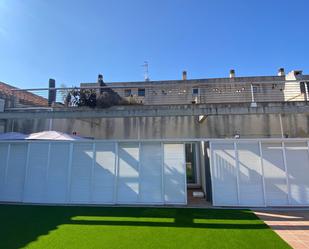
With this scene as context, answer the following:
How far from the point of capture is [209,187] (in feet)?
30.1

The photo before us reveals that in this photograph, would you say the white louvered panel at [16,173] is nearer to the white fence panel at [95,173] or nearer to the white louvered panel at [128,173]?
the white fence panel at [95,173]

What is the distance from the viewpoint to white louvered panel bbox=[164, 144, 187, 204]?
880 cm

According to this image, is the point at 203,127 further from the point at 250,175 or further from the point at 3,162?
the point at 3,162

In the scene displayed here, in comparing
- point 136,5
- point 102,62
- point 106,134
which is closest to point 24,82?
point 102,62

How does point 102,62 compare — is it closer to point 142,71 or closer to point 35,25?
point 35,25

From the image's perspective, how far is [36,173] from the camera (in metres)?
9.38

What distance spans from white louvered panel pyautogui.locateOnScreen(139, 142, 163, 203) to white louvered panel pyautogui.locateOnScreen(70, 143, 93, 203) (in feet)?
7.12

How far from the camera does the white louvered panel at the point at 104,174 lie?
8.98 m

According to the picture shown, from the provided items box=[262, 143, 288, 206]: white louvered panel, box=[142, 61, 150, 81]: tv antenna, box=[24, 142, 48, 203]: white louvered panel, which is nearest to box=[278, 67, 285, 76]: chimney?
box=[142, 61, 150, 81]: tv antenna

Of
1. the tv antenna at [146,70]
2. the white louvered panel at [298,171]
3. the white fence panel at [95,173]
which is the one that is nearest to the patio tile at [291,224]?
the white louvered panel at [298,171]

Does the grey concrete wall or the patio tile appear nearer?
the patio tile

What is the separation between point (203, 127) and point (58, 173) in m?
7.06

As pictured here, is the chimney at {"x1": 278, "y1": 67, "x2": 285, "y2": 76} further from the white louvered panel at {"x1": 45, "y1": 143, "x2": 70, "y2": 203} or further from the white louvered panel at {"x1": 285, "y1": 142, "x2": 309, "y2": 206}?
the white louvered panel at {"x1": 45, "y1": 143, "x2": 70, "y2": 203}

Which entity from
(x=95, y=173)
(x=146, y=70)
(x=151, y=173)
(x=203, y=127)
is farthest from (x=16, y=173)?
(x=146, y=70)
